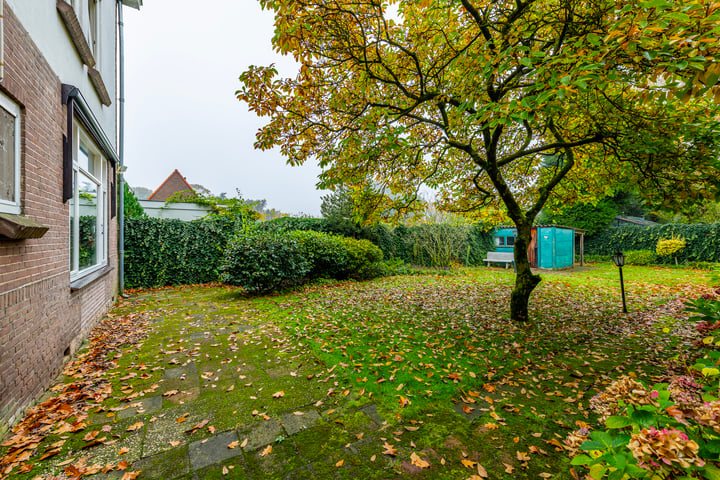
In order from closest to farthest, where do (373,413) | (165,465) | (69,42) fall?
1. (165,465)
2. (373,413)
3. (69,42)

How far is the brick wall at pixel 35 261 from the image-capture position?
233 cm

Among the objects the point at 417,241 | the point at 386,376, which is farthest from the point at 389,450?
the point at 417,241

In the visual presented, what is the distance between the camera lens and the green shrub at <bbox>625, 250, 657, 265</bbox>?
1481 cm

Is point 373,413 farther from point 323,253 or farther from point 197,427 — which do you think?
point 323,253

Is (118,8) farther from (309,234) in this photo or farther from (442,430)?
(442,430)

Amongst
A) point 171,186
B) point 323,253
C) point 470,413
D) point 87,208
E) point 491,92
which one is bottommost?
point 470,413

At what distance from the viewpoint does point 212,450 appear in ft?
7.06

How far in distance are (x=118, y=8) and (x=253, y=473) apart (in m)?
10.7

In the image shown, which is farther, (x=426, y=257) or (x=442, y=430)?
(x=426, y=257)

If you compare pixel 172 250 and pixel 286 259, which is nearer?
pixel 286 259

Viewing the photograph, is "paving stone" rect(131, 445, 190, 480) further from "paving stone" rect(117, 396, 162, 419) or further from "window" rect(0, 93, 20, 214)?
"window" rect(0, 93, 20, 214)

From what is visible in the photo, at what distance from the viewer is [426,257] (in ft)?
46.9

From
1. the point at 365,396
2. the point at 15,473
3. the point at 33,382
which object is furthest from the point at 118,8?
the point at 365,396

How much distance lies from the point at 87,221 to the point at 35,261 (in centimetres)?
281
